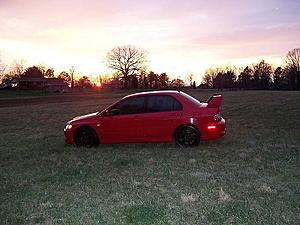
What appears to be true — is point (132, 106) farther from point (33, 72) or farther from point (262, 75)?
point (33, 72)

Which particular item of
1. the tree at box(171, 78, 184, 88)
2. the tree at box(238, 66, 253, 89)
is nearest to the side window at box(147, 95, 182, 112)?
the tree at box(238, 66, 253, 89)

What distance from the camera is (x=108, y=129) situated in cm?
945

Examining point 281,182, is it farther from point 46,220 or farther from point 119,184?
point 46,220

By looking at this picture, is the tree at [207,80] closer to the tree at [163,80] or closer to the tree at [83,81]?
the tree at [163,80]

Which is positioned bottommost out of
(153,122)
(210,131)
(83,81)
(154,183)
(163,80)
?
(154,183)

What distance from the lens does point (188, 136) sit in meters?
8.97

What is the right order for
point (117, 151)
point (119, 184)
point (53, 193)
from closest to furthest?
point (53, 193)
point (119, 184)
point (117, 151)

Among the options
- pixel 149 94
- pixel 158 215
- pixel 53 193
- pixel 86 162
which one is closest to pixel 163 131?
pixel 149 94

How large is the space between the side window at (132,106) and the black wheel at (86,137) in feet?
3.08

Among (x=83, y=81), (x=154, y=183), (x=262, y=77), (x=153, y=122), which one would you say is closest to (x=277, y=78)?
(x=262, y=77)

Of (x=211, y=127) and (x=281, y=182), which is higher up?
(x=211, y=127)

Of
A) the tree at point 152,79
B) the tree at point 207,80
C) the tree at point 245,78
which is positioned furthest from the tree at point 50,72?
the tree at point 245,78

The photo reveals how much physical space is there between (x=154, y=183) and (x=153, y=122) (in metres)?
3.30

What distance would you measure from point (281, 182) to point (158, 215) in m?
2.38
